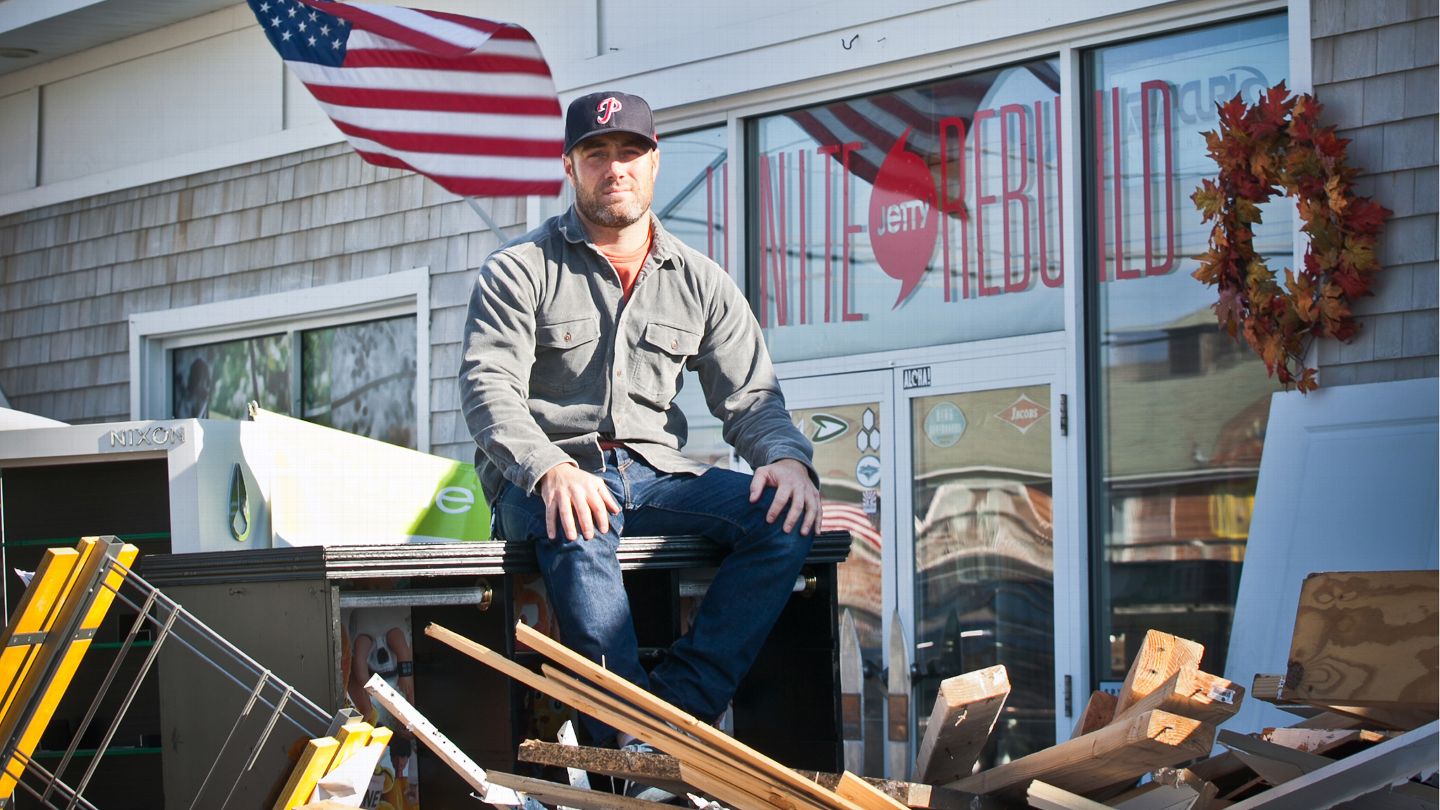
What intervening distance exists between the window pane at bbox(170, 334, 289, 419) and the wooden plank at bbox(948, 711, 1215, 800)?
580cm

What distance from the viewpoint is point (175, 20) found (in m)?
8.67

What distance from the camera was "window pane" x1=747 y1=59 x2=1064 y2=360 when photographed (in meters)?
5.86

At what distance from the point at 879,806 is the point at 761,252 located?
4170mm

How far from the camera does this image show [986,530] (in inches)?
232

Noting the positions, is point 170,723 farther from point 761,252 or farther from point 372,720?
point 761,252

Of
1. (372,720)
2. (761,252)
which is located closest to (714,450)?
(761,252)

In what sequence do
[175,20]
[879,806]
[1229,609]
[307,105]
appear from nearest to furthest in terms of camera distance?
[879,806], [1229,609], [307,105], [175,20]

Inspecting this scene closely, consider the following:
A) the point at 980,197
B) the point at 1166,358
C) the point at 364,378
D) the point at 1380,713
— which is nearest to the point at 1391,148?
the point at 1166,358

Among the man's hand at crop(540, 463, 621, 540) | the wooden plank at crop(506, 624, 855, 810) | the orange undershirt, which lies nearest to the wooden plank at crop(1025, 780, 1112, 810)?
the wooden plank at crop(506, 624, 855, 810)

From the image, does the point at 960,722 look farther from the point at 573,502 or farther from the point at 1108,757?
the point at 573,502

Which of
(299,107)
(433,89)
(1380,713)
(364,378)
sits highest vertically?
(299,107)

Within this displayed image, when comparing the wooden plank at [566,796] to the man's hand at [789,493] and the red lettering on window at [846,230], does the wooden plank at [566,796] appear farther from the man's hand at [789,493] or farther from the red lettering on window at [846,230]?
the red lettering on window at [846,230]

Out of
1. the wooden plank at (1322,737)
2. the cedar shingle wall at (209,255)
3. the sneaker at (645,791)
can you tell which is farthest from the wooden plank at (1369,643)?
the cedar shingle wall at (209,255)

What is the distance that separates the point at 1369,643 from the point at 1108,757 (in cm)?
62
